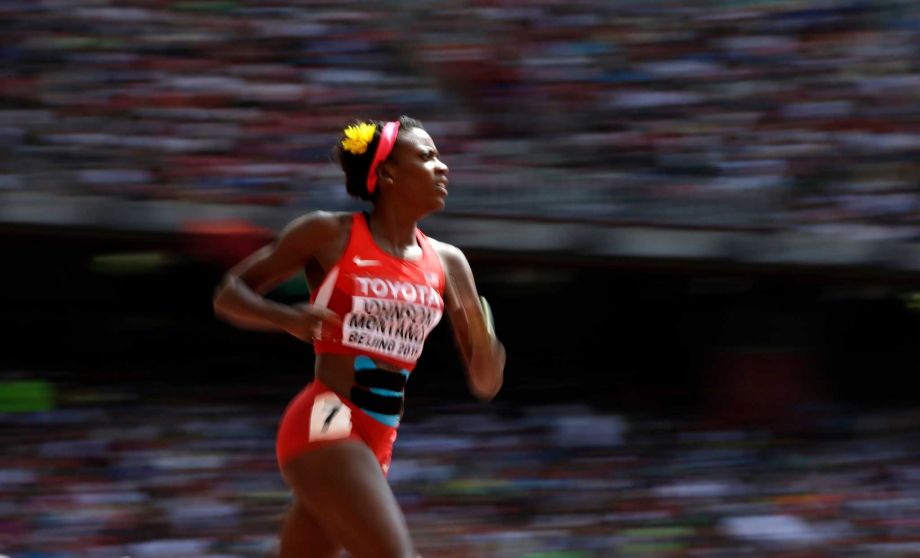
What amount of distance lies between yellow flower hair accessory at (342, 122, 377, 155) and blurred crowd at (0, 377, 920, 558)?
2.23 metres

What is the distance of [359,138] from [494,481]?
253cm

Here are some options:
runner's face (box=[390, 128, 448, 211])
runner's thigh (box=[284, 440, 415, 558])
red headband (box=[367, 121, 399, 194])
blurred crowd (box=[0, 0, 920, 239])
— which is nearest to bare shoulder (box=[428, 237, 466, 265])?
runner's face (box=[390, 128, 448, 211])

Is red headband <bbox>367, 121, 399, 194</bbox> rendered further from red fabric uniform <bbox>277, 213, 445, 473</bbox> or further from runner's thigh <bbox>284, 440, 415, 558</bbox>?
runner's thigh <bbox>284, 440, 415, 558</bbox>

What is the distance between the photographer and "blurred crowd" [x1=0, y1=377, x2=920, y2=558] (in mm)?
5703

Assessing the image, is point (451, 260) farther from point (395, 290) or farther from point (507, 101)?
point (507, 101)

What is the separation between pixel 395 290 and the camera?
3.76m

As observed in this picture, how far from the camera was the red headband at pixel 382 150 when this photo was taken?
385cm

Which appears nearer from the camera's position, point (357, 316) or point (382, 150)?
point (357, 316)

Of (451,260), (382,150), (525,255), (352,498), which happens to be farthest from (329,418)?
(525,255)

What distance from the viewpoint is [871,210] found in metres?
6.45

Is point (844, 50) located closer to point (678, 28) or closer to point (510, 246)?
point (678, 28)

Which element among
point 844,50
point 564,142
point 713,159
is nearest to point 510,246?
point 564,142

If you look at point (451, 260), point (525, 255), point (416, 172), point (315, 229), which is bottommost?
point (525, 255)

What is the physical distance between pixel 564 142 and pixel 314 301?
121 inches
